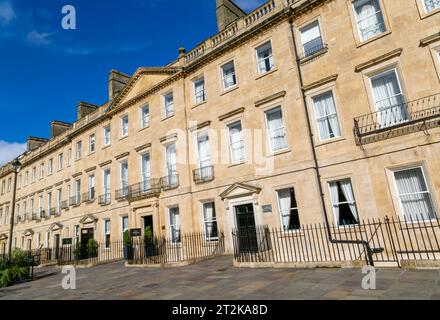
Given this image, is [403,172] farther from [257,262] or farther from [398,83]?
[257,262]

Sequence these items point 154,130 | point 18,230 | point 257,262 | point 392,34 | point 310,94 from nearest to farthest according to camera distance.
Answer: point 257,262 < point 392,34 < point 310,94 < point 154,130 < point 18,230

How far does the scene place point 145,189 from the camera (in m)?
18.7

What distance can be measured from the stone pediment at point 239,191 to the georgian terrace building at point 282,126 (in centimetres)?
7

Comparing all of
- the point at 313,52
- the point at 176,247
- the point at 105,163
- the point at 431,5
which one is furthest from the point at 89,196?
the point at 431,5

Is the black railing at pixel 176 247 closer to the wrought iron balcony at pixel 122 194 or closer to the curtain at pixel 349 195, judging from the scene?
the wrought iron balcony at pixel 122 194

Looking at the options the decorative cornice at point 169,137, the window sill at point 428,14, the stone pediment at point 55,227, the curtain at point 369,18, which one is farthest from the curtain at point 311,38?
the stone pediment at point 55,227

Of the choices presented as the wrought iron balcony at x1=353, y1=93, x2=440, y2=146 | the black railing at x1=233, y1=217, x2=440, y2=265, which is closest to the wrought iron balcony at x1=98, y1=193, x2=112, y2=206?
the black railing at x1=233, y1=217, x2=440, y2=265

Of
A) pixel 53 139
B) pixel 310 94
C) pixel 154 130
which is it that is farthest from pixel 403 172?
pixel 53 139

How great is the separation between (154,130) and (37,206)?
19.6 metres

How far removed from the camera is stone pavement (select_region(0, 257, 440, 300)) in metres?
5.93

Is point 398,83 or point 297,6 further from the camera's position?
point 297,6

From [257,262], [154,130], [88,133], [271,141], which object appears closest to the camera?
[257,262]

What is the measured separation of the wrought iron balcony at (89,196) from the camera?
23.2 m
